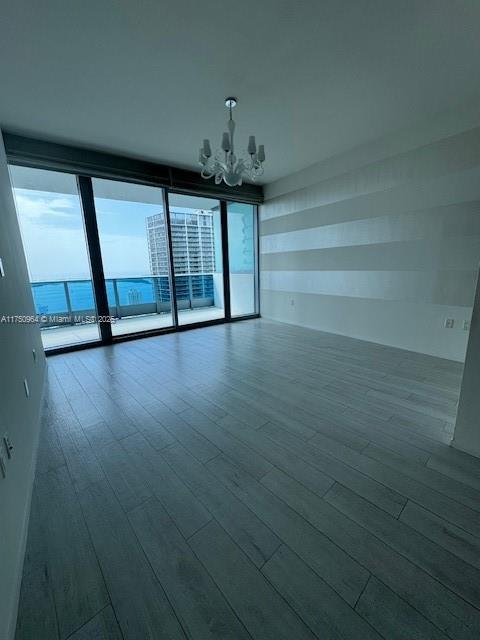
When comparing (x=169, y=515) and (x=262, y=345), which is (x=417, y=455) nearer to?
(x=169, y=515)

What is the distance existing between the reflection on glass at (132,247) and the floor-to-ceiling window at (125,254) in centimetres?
2

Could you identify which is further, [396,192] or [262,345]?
[262,345]

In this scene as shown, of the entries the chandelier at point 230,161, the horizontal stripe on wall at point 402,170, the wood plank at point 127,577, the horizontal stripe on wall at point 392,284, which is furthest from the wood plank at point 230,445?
the horizontal stripe on wall at point 402,170

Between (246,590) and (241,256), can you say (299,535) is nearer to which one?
(246,590)

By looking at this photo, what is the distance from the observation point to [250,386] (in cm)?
262

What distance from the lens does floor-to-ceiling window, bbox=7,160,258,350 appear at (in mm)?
3721

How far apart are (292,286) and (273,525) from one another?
14.3 feet

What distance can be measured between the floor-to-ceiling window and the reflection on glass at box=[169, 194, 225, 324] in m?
0.02

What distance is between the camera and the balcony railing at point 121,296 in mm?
4535

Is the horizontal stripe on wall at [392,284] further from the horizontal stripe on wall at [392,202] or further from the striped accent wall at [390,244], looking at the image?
the horizontal stripe on wall at [392,202]

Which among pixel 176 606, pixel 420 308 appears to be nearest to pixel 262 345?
pixel 420 308

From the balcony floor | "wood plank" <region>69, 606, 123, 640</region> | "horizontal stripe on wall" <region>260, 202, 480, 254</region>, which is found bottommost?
"wood plank" <region>69, 606, 123, 640</region>

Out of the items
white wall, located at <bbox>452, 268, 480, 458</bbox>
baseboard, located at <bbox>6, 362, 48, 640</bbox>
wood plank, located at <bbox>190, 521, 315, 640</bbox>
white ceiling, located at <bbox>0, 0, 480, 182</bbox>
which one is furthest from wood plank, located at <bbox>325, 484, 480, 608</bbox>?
white ceiling, located at <bbox>0, 0, 480, 182</bbox>

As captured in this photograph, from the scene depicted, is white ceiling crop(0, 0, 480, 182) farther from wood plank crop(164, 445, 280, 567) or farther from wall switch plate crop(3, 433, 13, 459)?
wood plank crop(164, 445, 280, 567)
